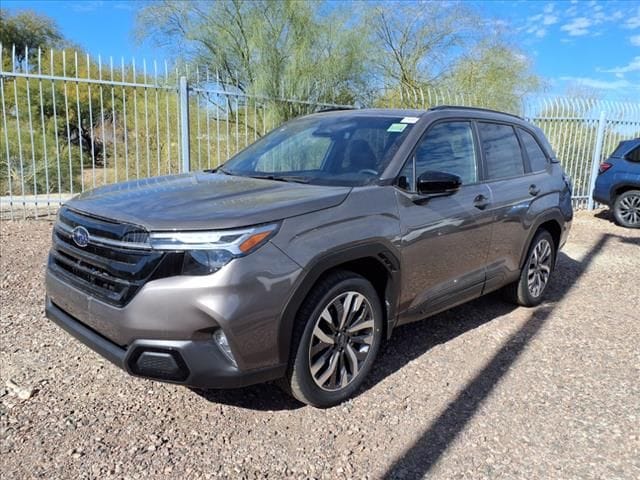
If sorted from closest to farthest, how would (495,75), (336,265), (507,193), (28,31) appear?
(336,265) → (507,193) → (495,75) → (28,31)

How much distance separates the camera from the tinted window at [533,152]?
4.84m

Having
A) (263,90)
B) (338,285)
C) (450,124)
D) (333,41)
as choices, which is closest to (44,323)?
(338,285)

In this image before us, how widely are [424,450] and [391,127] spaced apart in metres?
2.12

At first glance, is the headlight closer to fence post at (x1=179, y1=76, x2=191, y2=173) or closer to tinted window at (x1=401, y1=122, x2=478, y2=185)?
tinted window at (x1=401, y1=122, x2=478, y2=185)

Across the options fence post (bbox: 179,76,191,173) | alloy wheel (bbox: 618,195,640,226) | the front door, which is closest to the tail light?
alloy wheel (bbox: 618,195,640,226)

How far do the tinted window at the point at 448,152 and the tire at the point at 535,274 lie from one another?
1.32m

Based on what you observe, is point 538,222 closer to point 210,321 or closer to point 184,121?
point 210,321

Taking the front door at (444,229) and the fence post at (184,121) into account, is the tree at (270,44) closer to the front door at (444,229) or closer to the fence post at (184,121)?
the fence post at (184,121)

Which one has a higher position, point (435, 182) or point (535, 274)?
point (435, 182)

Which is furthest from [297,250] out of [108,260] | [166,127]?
[166,127]

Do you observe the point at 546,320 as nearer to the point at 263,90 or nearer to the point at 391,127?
the point at 391,127

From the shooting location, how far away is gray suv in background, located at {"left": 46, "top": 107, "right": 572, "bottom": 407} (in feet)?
8.01

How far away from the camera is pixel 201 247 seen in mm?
2430

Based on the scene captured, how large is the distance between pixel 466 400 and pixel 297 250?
157cm
